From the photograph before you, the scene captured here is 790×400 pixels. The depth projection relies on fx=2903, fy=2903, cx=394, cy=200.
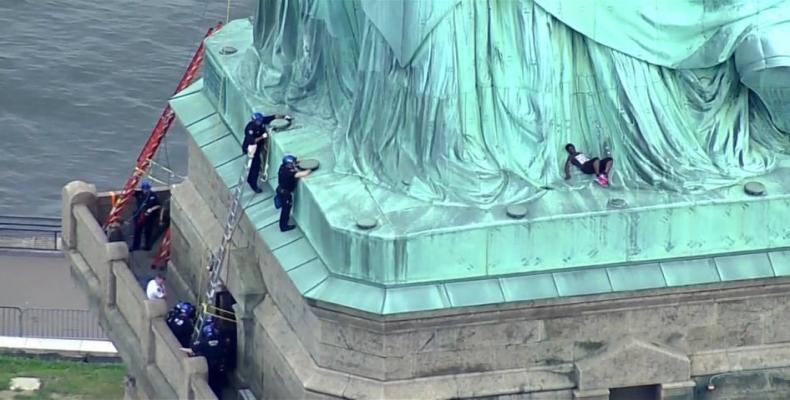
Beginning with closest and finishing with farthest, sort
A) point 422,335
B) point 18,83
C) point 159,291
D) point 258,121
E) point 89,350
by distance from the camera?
point 422,335, point 258,121, point 159,291, point 89,350, point 18,83

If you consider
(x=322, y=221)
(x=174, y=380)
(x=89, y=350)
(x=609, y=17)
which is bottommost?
(x=89, y=350)

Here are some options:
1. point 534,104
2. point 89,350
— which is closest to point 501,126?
point 534,104

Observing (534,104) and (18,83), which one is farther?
(18,83)

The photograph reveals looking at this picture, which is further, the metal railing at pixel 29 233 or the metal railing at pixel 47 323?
the metal railing at pixel 29 233

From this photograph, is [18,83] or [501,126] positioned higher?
[501,126]

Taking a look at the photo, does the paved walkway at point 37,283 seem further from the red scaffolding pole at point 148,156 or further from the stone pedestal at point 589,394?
the stone pedestal at point 589,394

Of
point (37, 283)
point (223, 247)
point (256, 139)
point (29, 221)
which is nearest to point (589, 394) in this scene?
point (223, 247)

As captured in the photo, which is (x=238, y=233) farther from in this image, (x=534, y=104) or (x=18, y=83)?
(x=18, y=83)

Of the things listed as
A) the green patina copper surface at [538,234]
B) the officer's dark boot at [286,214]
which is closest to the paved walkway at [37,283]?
the officer's dark boot at [286,214]
